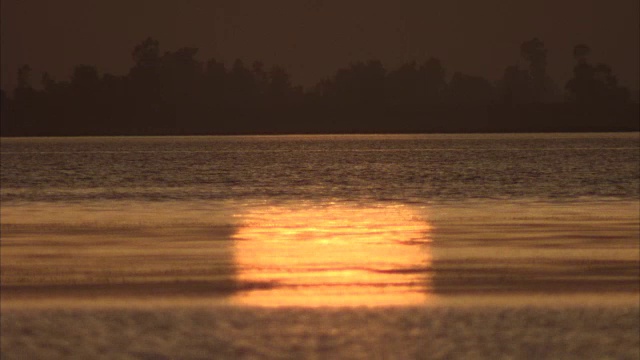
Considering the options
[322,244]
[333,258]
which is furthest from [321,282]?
[322,244]

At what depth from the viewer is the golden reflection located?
12.0 metres

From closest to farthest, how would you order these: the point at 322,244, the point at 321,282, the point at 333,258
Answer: the point at 321,282 < the point at 333,258 < the point at 322,244

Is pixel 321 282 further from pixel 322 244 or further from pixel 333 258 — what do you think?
pixel 322 244

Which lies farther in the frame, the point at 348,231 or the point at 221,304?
the point at 348,231

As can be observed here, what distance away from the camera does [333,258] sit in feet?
50.9

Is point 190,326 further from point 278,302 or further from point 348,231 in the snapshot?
point 348,231

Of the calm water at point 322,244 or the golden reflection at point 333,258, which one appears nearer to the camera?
the golden reflection at point 333,258

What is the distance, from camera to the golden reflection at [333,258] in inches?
472

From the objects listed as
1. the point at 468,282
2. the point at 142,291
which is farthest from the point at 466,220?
the point at 142,291

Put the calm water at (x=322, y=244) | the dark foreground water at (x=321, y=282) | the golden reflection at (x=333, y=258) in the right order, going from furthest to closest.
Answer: the calm water at (x=322, y=244), the golden reflection at (x=333, y=258), the dark foreground water at (x=321, y=282)

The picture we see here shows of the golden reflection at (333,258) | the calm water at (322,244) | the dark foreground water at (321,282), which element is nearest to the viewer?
the dark foreground water at (321,282)

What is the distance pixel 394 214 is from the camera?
83.1ft

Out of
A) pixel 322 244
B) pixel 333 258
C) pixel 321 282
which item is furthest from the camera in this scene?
pixel 322 244

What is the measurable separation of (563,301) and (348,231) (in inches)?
350
